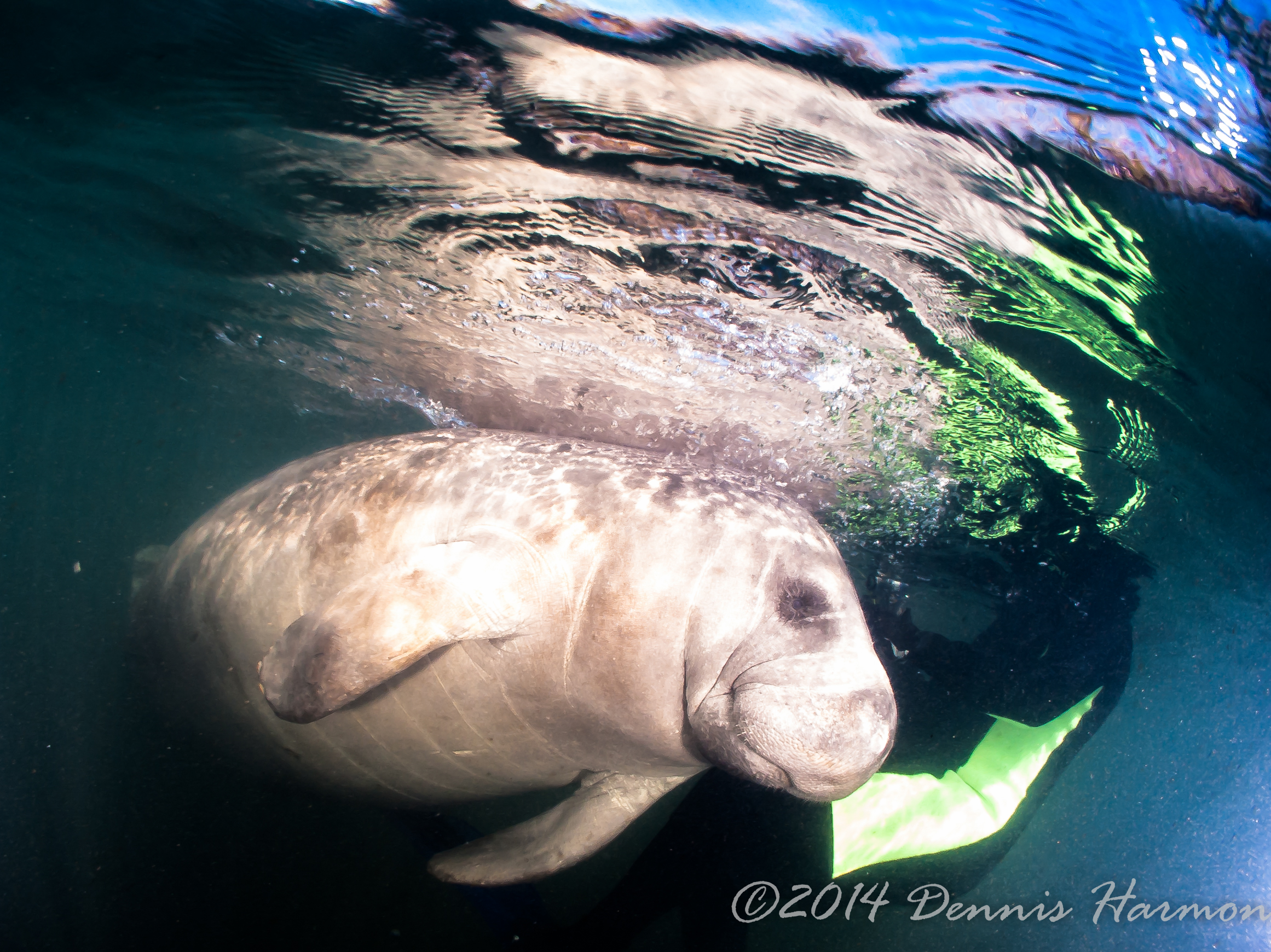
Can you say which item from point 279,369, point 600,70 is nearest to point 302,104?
point 600,70

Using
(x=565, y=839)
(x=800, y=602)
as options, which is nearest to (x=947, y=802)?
(x=565, y=839)

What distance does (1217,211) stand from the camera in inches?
131

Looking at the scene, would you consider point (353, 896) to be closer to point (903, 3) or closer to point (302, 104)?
point (302, 104)

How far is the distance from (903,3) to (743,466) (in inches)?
234

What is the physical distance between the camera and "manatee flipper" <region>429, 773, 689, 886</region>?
3.20 m

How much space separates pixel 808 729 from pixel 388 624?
1700mm

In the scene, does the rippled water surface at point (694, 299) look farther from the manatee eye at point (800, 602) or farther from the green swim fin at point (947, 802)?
the manatee eye at point (800, 602)

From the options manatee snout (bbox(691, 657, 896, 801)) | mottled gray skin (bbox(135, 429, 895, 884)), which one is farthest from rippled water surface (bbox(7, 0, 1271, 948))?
manatee snout (bbox(691, 657, 896, 801))

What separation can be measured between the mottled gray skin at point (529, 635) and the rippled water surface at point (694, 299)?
1.20 metres

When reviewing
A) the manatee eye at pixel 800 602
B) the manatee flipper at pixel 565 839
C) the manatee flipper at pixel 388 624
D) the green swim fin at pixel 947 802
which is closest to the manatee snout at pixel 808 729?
the manatee eye at pixel 800 602

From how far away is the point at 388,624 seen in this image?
2279 millimetres

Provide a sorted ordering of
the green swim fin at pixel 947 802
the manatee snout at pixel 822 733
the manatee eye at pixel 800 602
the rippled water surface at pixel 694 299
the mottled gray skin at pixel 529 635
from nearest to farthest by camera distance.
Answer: the manatee snout at pixel 822 733 → the mottled gray skin at pixel 529 635 → the manatee eye at pixel 800 602 → the rippled water surface at pixel 694 299 → the green swim fin at pixel 947 802

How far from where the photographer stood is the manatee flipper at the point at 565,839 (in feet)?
10.5

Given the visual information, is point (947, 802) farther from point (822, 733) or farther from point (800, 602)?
point (822, 733)
